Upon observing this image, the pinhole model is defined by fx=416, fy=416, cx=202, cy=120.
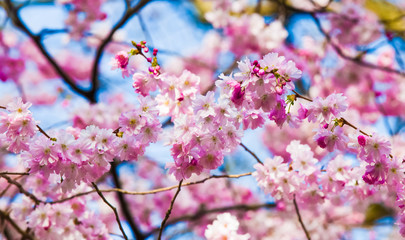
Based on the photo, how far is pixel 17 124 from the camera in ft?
5.62

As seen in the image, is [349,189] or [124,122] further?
[349,189]

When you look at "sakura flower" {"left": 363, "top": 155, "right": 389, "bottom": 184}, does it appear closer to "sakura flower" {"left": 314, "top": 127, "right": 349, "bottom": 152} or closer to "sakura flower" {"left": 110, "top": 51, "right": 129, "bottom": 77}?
"sakura flower" {"left": 314, "top": 127, "right": 349, "bottom": 152}

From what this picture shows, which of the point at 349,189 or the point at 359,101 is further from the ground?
the point at 359,101

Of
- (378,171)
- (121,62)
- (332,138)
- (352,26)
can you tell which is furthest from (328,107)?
(352,26)

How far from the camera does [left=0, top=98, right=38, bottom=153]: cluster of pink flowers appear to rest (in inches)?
67.3

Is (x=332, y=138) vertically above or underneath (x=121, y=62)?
underneath

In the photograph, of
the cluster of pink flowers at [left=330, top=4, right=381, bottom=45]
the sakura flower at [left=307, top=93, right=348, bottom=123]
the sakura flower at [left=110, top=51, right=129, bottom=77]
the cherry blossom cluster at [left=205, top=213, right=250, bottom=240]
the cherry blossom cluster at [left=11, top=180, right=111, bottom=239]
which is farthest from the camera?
the cluster of pink flowers at [left=330, top=4, right=381, bottom=45]

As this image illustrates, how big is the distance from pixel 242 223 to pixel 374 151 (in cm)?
324

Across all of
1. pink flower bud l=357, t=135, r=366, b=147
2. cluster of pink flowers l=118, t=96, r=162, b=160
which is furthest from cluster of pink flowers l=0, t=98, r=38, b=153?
pink flower bud l=357, t=135, r=366, b=147

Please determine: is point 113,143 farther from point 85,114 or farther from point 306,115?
point 85,114

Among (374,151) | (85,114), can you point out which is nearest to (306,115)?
(374,151)

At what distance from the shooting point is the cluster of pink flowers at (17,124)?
171 centimetres

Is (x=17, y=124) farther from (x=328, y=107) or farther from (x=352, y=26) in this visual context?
(x=352, y=26)

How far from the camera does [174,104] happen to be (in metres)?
2.05
